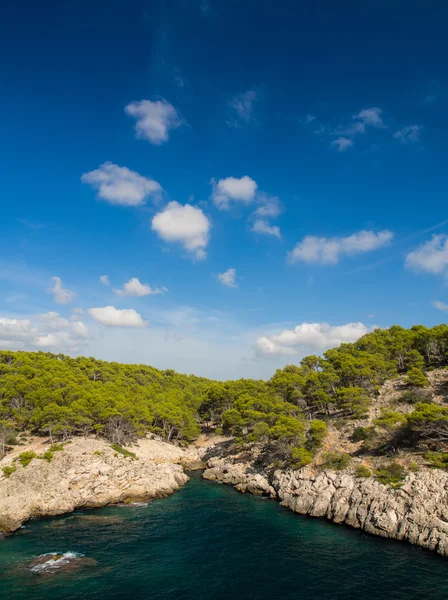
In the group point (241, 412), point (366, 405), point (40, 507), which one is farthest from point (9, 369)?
point (366, 405)

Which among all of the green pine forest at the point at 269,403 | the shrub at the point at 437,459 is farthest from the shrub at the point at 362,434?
the shrub at the point at 437,459

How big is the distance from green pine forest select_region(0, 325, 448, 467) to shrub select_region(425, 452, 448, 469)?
2.84 meters

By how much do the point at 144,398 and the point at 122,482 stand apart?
124 feet

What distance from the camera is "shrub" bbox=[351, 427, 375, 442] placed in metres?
55.6

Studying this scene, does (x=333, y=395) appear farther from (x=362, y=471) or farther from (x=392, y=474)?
(x=392, y=474)

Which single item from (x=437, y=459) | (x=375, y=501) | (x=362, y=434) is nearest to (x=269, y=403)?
(x=362, y=434)

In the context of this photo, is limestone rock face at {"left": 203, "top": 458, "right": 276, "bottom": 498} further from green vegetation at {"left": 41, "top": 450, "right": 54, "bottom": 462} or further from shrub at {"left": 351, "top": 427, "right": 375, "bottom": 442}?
green vegetation at {"left": 41, "top": 450, "right": 54, "bottom": 462}

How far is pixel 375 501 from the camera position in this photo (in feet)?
132

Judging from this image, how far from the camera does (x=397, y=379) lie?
74.5 m

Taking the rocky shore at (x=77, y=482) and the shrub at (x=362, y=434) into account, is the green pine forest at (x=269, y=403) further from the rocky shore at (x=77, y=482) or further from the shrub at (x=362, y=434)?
the rocky shore at (x=77, y=482)

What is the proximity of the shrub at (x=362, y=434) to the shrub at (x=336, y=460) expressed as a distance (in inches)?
198

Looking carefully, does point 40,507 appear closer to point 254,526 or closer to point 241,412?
point 254,526

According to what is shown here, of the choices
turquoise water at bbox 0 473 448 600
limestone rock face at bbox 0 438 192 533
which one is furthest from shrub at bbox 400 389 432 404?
limestone rock face at bbox 0 438 192 533

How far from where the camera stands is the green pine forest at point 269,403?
57.0 meters
